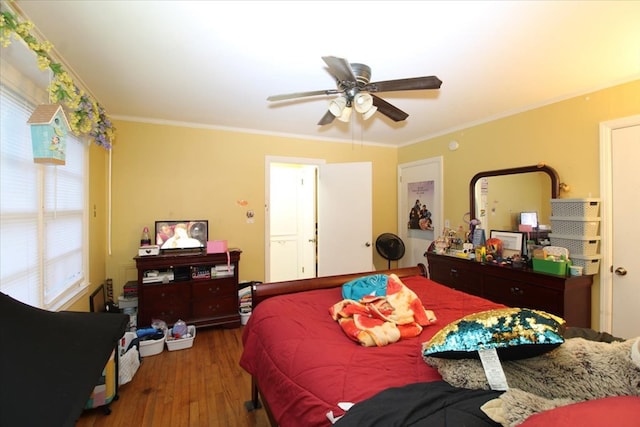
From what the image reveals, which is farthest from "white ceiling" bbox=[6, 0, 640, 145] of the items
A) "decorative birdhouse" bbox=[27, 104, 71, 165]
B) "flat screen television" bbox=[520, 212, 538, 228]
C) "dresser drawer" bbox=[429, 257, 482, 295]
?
"dresser drawer" bbox=[429, 257, 482, 295]

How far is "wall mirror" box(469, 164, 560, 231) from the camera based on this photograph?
266 cm

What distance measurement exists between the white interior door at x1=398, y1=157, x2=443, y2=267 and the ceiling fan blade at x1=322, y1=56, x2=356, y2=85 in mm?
2518

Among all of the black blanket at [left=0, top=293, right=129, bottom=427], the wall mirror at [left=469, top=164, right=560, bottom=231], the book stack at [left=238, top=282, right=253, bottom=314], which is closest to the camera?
the black blanket at [left=0, top=293, right=129, bottom=427]

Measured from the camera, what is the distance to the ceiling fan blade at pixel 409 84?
1612 mm

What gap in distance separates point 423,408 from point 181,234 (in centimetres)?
308

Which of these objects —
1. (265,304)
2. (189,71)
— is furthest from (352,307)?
(189,71)

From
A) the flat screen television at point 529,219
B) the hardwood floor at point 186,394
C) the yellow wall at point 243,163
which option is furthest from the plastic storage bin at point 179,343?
the flat screen television at point 529,219

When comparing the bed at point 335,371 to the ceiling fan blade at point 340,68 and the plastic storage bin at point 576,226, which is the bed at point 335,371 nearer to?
the plastic storage bin at point 576,226

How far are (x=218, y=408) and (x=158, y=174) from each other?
8.26 feet

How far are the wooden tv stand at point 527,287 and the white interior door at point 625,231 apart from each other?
0.18 metres

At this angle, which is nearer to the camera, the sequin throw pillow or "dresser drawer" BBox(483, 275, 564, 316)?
the sequin throw pillow

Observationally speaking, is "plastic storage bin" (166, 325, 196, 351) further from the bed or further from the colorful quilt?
the colorful quilt

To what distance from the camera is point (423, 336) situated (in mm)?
1437

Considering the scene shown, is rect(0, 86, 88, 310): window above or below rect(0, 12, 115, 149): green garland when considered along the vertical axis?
below
